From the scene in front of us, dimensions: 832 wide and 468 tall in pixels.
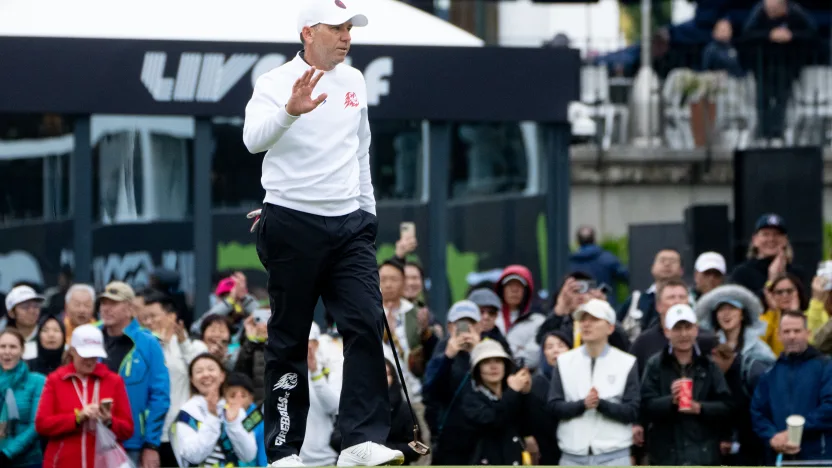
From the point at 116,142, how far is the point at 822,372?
651cm

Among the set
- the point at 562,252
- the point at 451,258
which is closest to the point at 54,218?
the point at 451,258

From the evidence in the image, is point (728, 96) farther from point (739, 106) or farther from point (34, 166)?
point (34, 166)

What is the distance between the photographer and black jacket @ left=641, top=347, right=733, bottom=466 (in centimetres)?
1223

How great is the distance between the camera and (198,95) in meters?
15.8

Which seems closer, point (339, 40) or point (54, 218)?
point (339, 40)

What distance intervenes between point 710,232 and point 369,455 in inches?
359

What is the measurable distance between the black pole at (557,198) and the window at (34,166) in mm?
4274

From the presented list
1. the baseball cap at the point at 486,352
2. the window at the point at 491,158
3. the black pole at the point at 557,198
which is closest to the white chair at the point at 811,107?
the black pole at the point at 557,198

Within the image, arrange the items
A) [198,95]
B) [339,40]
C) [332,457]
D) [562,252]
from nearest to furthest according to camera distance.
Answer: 1. [339,40]
2. [332,457]
3. [198,95]
4. [562,252]

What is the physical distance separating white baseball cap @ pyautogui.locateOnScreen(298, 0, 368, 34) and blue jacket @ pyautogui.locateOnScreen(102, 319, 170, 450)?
14.8 feet

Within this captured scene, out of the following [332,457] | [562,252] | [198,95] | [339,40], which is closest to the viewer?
[339,40]

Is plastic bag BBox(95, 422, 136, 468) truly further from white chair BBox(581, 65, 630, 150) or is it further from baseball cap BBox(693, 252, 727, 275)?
white chair BBox(581, 65, 630, 150)

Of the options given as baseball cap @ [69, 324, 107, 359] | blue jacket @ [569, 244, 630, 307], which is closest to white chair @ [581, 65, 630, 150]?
blue jacket @ [569, 244, 630, 307]

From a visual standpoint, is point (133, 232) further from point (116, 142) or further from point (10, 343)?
point (10, 343)
